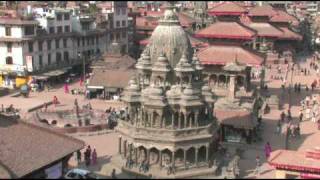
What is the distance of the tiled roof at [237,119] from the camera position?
40.9 m

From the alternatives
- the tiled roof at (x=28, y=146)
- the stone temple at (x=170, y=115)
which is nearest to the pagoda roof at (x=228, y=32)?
the stone temple at (x=170, y=115)

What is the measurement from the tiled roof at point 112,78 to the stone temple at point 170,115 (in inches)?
971

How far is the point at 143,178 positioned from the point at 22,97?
32.7m

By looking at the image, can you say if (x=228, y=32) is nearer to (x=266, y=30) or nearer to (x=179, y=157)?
(x=179, y=157)

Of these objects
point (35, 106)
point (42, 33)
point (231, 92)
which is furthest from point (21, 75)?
point (231, 92)

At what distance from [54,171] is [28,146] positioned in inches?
80.6

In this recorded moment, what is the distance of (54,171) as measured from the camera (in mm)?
30125

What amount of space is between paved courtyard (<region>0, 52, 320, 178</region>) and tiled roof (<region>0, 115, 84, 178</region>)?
368 centimetres

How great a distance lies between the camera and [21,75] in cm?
6606

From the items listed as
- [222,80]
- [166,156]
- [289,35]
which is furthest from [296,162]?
[289,35]

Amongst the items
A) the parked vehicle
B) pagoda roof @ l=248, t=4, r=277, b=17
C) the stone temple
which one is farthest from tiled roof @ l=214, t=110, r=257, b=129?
pagoda roof @ l=248, t=4, r=277, b=17

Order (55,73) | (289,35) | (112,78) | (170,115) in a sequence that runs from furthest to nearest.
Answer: (289,35)
(55,73)
(112,78)
(170,115)

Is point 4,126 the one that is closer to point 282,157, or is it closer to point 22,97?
point 282,157

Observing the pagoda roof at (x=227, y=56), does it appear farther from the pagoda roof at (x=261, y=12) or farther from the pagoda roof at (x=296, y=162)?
the pagoda roof at (x=261, y=12)
